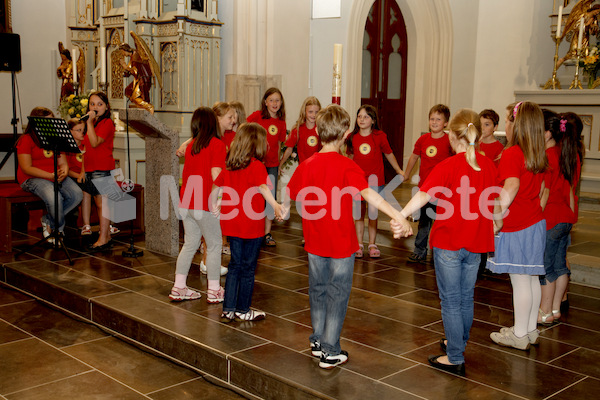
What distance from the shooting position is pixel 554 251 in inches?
156

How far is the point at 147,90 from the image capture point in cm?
795

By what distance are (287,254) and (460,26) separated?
19.0ft

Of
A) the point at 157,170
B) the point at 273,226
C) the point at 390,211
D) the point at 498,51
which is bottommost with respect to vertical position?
the point at 273,226

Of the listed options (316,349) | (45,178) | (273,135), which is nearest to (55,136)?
(45,178)

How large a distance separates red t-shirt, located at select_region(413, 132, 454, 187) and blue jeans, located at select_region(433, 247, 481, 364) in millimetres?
2191

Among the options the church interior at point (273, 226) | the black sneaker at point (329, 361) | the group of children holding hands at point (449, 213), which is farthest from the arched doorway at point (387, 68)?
the black sneaker at point (329, 361)

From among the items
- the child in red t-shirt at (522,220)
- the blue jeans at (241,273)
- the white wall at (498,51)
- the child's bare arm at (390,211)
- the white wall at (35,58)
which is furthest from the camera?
the white wall at (498,51)

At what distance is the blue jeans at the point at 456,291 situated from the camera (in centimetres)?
314

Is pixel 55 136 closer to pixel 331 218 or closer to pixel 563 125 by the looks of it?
pixel 331 218

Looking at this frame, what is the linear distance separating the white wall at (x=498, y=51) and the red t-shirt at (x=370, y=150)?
440 centimetres

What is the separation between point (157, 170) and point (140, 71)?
9.08 ft

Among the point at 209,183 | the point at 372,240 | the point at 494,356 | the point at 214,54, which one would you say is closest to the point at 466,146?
the point at 494,356

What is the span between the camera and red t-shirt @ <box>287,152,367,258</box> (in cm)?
308

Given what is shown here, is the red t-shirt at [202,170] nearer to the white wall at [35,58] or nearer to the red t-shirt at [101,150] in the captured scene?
the red t-shirt at [101,150]
